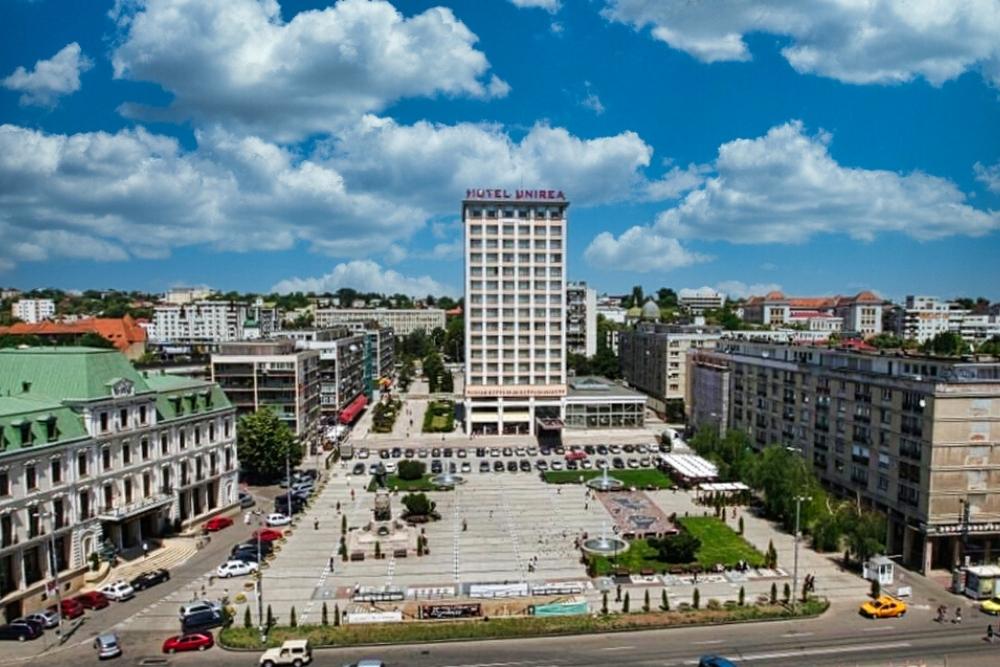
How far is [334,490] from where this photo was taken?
9206 centimetres

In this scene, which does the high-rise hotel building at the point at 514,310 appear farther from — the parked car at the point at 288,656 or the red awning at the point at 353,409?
the parked car at the point at 288,656

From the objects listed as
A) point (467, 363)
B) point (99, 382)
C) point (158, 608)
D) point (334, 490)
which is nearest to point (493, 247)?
point (467, 363)

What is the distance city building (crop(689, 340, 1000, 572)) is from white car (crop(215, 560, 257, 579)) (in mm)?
59611

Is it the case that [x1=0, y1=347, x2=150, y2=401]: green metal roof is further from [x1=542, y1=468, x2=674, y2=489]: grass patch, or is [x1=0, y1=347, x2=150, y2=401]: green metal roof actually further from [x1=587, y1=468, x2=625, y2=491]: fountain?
[x1=587, y1=468, x2=625, y2=491]: fountain

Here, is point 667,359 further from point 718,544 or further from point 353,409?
point 718,544

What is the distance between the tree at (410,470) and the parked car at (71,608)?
45744 millimetres

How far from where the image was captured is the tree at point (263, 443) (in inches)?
3656

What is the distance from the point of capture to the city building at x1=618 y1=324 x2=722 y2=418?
483ft

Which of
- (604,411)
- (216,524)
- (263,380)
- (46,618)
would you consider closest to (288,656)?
(46,618)

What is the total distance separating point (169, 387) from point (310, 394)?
4174cm

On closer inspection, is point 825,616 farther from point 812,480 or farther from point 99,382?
point 99,382

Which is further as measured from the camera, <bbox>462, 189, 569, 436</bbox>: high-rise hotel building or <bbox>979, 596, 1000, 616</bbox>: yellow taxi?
<bbox>462, 189, 569, 436</bbox>: high-rise hotel building

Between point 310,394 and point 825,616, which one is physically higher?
point 310,394

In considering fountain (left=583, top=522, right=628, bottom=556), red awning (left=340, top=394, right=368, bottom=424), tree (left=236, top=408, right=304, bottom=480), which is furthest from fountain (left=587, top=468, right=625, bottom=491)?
red awning (left=340, top=394, right=368, bottom=424)
